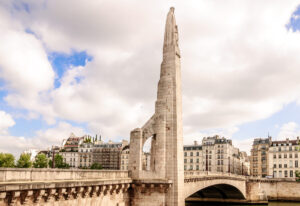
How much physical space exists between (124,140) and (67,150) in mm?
30446

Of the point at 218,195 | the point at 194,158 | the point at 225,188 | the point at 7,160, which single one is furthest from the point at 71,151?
the point at 225,188

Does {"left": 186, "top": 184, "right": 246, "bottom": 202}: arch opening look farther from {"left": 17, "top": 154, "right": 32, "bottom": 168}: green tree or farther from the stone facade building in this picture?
{"left": 17, "top": 154, "right": 32, "bottom": 168}: green tree

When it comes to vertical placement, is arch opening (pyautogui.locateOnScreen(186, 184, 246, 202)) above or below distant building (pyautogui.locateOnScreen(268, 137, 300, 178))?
below

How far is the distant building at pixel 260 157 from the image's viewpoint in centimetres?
10694

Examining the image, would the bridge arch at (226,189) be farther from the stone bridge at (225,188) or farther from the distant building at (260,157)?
the distant building at (260,157)

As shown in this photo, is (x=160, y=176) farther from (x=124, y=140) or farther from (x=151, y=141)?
(x=124, y=140)

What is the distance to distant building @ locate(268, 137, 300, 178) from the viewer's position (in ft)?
315

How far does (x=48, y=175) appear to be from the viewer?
16.6 meters

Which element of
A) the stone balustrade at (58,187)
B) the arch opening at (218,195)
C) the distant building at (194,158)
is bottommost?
the arch opening at (218,195)

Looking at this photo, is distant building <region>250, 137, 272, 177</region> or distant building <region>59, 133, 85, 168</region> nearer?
distant building <region>250, 137, 272, 177</region>

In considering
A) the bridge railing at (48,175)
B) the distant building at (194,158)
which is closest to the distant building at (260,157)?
the distant building at (194,158)

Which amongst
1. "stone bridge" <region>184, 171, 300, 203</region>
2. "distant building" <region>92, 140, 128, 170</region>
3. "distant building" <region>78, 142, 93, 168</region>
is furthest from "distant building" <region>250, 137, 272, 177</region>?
"distant building" <region>78, 142, 93, 168</region>

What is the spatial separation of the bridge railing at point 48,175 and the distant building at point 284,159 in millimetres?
88940

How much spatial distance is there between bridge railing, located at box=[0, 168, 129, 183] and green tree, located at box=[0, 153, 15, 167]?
54.9m
